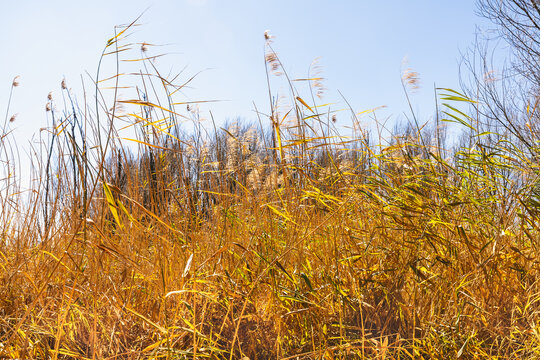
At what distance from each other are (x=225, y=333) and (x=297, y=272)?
1.11ft

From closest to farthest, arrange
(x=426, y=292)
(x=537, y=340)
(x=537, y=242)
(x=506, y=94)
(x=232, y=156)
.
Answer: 1. (x=537, y=340)
2. (x=426, y=292)
3. (x=537, y=242)
4. (x=232, y=156)
5. (x=506, y=94)

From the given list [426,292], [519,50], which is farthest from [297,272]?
[519,50]

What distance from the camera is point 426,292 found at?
1.38 m

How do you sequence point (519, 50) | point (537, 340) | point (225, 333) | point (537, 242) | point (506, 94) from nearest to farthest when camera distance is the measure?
point (537, 340) → point (225, 333) → point (537, 242) → point (519, 50) → point (506, 94)

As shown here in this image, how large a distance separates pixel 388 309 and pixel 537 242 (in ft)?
2.35

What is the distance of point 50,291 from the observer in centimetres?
155

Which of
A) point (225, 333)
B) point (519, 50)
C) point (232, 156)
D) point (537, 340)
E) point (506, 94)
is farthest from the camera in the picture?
point (506, 94)

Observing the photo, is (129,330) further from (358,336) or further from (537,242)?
(537,242)

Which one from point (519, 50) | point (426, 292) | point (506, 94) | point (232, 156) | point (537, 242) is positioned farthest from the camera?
point (506, 94)

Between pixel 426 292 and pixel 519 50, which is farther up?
pixel 519 50

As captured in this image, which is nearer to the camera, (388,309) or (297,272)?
(388,309)

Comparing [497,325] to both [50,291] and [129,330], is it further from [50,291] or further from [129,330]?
[50,291]

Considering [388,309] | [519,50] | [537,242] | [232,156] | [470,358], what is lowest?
[470,358]

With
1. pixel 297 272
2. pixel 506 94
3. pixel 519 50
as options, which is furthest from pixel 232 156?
pixel 506 94
